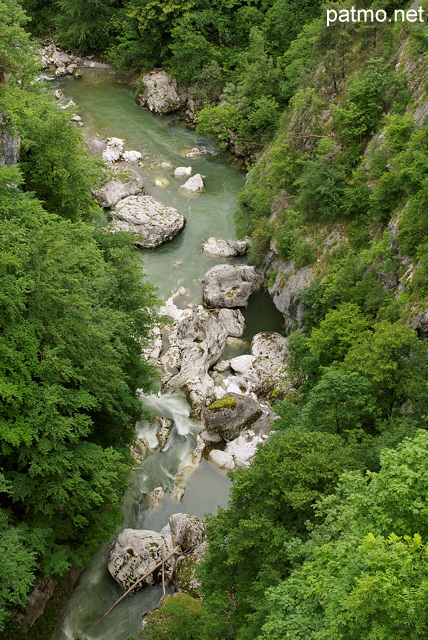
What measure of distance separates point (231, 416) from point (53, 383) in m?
9.10

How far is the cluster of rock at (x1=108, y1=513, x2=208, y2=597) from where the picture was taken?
1595cm

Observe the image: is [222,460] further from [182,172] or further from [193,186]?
[182,172]

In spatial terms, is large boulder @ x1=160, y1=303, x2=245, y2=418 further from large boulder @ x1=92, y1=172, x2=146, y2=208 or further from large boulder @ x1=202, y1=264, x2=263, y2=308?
large boulder @ x1=92, y1=172, x2=146, y2=208

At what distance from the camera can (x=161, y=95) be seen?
4262 cm

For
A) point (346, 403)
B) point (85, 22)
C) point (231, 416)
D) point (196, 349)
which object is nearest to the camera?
point (346, 403)

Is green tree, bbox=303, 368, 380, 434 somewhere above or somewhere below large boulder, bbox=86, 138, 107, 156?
above

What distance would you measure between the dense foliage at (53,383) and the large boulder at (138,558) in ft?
4.16

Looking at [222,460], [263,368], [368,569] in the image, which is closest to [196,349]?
[263,368]

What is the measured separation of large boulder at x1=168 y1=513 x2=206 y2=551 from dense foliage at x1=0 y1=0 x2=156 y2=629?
2.33 m

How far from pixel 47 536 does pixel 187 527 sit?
5069 mm

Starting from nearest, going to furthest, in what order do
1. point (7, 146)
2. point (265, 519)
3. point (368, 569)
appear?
1. point (368, 569)
2. point (265, 519)
3. point (7, 146)

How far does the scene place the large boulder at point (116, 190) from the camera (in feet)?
104

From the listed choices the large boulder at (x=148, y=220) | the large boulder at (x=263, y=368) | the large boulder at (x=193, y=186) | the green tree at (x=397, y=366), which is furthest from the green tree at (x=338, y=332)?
the large boulder at (x=193, y=186)

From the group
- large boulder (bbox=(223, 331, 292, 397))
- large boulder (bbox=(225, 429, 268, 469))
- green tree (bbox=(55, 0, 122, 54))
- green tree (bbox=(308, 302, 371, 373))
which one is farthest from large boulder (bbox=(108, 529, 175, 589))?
green tree (bbox=(55, 0, 122, 54))
